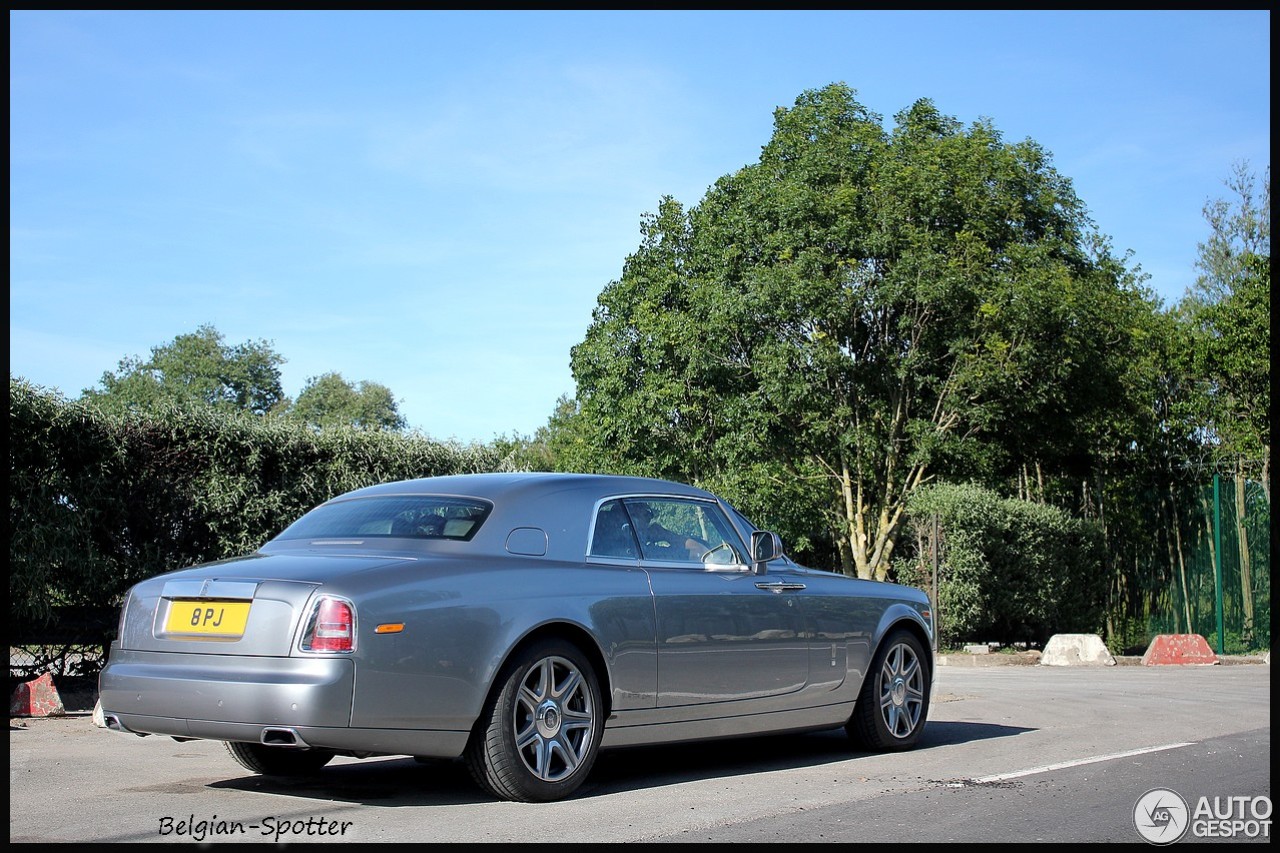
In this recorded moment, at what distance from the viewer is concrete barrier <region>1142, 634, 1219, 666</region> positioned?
2080 centimetres

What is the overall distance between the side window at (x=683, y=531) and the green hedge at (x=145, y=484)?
6.72 m

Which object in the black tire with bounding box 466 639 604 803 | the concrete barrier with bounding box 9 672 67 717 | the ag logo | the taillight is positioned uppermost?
the taillight

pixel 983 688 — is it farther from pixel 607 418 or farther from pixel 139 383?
pixel 139 383

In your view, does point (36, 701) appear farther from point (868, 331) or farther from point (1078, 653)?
point (868, 331)

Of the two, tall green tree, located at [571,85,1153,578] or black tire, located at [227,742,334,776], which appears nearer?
black tire, located at [227,742,334,776]

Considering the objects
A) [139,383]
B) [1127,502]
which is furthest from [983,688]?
[139,383]

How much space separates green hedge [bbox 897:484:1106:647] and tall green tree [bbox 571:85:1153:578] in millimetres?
2905

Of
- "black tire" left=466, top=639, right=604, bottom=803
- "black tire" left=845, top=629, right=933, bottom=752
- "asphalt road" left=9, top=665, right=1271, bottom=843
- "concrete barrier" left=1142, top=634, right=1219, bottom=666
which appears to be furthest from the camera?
"concrete barrier" left=1142, top=634, right=1219, bottom=666

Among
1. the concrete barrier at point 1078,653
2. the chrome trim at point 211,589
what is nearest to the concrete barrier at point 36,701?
the chrome trim at point 211,589

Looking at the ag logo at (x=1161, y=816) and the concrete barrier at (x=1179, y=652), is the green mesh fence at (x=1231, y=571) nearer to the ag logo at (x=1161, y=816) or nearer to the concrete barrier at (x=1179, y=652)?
the concrete barrier at (x=1179, y=652)

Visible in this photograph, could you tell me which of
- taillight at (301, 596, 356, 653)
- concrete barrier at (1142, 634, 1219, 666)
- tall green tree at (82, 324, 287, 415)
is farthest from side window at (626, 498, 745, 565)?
tall green tree at (82, 324, 287, 415)

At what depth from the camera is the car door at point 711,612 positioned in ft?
23.1

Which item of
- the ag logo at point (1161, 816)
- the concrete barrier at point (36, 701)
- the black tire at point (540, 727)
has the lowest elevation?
the concrete barrier at point (36, 701)

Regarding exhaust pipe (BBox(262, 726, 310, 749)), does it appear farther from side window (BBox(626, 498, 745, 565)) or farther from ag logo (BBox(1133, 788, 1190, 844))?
ag logo (BBox(1133, 788, 1190, 844))
